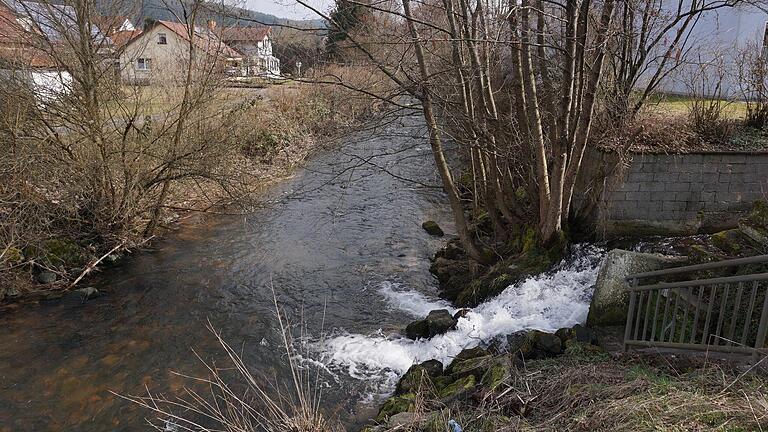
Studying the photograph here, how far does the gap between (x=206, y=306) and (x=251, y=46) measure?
7.15 meters

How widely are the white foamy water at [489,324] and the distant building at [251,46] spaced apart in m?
6.77

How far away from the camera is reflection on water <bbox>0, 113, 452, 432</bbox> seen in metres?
6.89

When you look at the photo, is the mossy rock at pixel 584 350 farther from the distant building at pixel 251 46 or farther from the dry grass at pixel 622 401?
the distant building at pixel 251 46

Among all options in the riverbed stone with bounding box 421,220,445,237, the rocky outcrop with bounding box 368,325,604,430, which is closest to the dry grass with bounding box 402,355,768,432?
the rocky outcrop with bounding box 368,325,604,430

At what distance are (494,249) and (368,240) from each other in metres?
3.30

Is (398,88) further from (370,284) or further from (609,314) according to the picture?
(609,314)

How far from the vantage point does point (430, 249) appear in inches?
485

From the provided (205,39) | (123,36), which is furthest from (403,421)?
(205,39)

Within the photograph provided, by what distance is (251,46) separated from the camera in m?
13.5

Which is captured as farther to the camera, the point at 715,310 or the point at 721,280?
the point at 715,310

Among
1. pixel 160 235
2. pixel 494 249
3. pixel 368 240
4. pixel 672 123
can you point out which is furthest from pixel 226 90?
pixel 672 123

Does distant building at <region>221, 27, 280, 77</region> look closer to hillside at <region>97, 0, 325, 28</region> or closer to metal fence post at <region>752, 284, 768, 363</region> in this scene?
hillside at <region>97, 0, 325, 28</region>

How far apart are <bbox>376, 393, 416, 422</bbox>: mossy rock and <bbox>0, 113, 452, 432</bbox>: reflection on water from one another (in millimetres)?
548

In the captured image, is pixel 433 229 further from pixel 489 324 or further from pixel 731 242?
pixel 731 242
